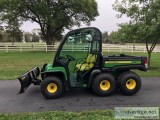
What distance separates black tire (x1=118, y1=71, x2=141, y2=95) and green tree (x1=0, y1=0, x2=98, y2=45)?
2372 centimetres

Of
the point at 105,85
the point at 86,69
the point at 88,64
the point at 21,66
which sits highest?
the point at 88,64

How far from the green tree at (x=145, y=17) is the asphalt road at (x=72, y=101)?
4.96 metres

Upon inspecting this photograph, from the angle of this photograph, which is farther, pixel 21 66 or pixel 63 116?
pixel 21 66

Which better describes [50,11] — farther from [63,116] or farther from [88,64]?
[63,116]

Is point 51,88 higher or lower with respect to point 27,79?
lower

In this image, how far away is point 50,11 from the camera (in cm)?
3111

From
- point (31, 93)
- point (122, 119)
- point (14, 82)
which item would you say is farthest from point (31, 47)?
A: point (122, 119)

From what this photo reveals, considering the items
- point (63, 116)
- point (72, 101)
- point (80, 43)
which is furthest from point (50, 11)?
point (63, 116)

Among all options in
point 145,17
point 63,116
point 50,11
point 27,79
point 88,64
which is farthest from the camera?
point 50,11

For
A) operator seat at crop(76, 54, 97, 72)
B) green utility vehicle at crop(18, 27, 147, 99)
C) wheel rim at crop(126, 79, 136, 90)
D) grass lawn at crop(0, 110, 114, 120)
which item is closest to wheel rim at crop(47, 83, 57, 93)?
green utility vehicle at crop(18, 27, 147, 99)

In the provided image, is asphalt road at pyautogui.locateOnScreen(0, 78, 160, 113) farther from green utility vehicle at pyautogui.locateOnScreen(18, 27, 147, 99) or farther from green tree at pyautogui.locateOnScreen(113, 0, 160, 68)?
green tree at pyautogui.locateOnScreen(113, 0, 160, 68)

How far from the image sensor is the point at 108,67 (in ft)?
25.3

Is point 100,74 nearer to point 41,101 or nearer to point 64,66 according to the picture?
point 64,66

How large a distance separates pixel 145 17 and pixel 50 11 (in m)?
19.6
